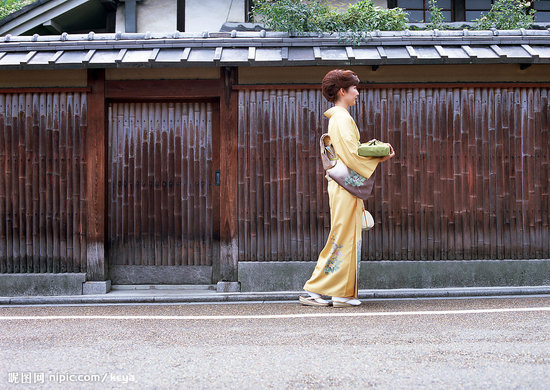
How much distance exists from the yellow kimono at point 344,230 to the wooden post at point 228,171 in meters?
1.92

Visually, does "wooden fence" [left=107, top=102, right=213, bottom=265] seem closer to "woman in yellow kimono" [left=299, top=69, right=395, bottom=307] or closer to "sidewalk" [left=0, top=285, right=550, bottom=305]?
"sidewalk" [left=0, top=285, right=550, bottom=305]

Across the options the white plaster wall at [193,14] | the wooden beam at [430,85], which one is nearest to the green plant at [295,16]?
the wooden beam at [430,85]

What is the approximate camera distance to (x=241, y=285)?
321 inches

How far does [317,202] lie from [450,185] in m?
1.83

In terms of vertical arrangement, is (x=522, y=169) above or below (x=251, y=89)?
below

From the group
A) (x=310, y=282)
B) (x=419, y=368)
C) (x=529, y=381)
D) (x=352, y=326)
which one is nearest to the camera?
(x=529, y=381)

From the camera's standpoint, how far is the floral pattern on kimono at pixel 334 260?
258 inches

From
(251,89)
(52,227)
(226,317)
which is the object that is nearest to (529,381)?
(226,317)

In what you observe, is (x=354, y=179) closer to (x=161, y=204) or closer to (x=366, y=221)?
(x=366, y=221)

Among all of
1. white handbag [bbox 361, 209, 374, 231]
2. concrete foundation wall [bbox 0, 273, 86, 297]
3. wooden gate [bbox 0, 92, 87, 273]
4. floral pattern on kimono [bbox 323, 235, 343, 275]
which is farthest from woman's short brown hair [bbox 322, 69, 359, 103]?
concrete foundation wall [bbox 0, 273, 86, 297]

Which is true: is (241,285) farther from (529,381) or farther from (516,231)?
(529,381)

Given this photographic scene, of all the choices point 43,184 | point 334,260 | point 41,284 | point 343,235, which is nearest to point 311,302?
point 334,260

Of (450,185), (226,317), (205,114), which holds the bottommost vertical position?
(226,317)

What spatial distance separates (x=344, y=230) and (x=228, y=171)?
2.36 metres
